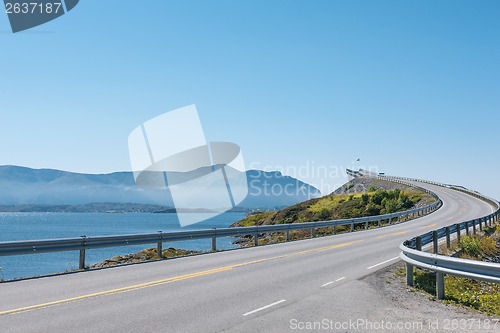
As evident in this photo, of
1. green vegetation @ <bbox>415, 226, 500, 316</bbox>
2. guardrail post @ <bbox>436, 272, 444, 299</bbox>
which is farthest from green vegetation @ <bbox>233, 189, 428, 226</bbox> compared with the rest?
guardrail post @ <bbox>436, 272, 444, 299</bbox>

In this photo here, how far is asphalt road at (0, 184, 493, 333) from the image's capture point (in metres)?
6.84

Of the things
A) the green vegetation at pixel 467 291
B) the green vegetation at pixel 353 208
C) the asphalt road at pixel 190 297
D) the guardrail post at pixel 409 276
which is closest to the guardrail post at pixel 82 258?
the asphalt road at pixel 190 297

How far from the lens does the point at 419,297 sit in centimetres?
920

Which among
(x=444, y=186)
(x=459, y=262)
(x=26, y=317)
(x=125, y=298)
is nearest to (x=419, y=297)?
(x=459, y=262)

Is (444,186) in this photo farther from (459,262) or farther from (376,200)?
(459,262)

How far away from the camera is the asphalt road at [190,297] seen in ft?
22.4

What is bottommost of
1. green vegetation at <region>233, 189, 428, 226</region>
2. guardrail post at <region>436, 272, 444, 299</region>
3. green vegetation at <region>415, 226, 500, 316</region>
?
green vegetation at <region>233, 189, 428, 226</region>

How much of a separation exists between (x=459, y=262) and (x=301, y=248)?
35.8 feet

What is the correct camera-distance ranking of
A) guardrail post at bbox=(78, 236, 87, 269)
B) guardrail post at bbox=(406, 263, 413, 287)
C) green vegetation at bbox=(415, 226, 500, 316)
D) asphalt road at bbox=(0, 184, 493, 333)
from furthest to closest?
guardrail post at bbox=(78, 236, 87, 269) → guardrail post at bbox=(406, 263, 413, 287) → green vegetation at bbox=(415, 226, 500, 316) → asphalt road at bbox=(0, 184, 493, 333)

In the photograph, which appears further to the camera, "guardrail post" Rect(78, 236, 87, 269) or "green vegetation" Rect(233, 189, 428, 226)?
"green vegetation" Rect(233, 189, 428, 226)

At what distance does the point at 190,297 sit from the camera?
8758mm

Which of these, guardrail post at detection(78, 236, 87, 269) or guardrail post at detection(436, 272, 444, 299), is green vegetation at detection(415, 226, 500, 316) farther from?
guardrail post at detection(78, 236, 87, 269)

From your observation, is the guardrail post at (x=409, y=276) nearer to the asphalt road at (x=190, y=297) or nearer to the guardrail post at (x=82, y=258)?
the asphalt road at (x=190, y=297)

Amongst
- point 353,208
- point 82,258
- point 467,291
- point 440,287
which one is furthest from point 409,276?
point 353,208
